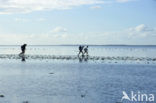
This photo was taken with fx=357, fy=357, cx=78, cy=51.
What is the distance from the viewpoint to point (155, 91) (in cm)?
2423

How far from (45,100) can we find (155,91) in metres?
7.87

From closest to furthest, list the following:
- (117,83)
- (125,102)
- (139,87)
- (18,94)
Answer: (125,102) → (18,94) → (139,87) → (117,83)

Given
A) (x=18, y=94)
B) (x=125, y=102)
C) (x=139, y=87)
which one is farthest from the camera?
(x=139, y=87)

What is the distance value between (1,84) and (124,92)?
32.0ft

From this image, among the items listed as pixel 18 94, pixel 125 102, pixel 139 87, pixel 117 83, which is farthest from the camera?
pixel 117 83

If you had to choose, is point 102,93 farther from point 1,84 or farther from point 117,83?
point 1,84

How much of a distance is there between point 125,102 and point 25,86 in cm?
868

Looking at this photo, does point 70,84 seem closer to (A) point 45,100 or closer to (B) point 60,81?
(B) point 60,81

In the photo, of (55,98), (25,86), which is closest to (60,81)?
(25,86)

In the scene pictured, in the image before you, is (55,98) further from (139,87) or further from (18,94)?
(139,87)

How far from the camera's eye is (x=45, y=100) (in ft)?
68.8

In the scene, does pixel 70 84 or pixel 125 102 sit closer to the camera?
pixel 125 102

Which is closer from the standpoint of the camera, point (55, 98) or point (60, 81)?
point (55, 98)

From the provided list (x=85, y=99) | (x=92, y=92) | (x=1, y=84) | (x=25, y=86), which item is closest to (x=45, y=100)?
(x=85, y=99)
